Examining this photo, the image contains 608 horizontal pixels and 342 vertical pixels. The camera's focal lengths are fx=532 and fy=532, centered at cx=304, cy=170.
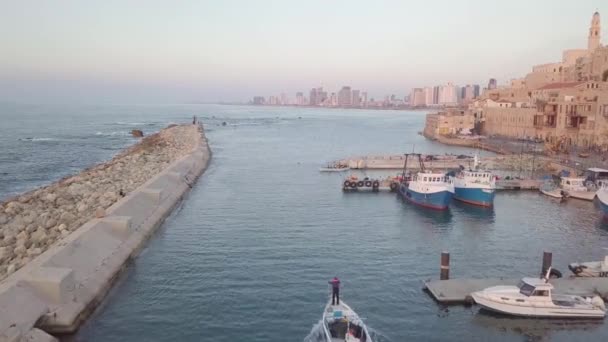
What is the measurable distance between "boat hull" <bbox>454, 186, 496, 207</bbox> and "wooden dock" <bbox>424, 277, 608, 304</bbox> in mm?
16210

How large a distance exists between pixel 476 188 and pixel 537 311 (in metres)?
20.0

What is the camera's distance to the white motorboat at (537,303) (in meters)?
17.5

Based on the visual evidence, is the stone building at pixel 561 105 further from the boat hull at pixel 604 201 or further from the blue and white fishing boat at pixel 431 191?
the blue and white fishing boat at pixel 431 191

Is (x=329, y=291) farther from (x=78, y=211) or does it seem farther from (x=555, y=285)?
(x=78, y=211)

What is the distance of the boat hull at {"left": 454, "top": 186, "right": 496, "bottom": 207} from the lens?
3659 centimetres

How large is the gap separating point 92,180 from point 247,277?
21768mm

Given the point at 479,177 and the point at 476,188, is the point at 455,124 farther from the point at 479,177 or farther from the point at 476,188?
the point at 476,188

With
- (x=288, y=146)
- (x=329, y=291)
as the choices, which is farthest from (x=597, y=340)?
(x=288, y=146)

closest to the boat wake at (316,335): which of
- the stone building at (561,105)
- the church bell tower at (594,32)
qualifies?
the stone building at (561,105)

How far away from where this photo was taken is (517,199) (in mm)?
40062

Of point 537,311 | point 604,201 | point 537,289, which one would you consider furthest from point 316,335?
point 604,201

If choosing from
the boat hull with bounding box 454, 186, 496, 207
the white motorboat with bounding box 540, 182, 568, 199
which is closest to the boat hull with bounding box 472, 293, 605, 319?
the boat hull with bounding box 454, 186, 496, 207

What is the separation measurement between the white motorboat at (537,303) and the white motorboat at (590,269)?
3371mm

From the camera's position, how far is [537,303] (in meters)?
17.7
